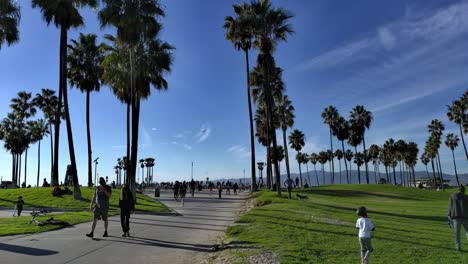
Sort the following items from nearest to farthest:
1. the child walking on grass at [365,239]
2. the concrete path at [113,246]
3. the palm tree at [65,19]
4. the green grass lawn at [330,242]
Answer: the child walking on grass at [365,239] < the green grass lawn at [330,242] < the concrete path at [113,246] < the palm tree at [65,19]

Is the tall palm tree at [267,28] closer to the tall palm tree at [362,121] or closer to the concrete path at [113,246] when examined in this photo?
the concrete path at [113,246]

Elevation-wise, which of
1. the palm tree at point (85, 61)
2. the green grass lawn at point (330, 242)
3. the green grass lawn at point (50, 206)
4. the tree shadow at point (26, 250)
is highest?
the palm tree at point (85, 61)

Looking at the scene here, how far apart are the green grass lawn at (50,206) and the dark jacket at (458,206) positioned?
40.3 ft

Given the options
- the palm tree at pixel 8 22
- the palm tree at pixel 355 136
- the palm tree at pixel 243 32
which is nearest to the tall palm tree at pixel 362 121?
the palm tree at pixel 355 136

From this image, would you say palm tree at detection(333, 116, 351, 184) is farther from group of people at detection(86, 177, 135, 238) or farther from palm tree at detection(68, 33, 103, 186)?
group of people at detection(86, 177, 135, 238)

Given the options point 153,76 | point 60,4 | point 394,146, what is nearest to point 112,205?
point 153,76

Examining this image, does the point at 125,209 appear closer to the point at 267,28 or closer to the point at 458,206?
the point at 458,206

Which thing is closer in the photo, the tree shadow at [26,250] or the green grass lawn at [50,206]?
the tree shadow at [26,250]

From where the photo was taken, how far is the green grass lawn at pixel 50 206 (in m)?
13.6

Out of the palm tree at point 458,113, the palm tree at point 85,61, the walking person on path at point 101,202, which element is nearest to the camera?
the walking person on path at point 101,202

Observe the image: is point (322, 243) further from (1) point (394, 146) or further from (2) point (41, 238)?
(1) point (394, 146)

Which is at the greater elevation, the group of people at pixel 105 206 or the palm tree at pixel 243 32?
the palm tree at pixel 243 32

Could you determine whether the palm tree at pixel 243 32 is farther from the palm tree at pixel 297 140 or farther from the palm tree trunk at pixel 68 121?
the palm tree at pixel 297 140

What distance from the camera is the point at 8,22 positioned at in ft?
87.5
